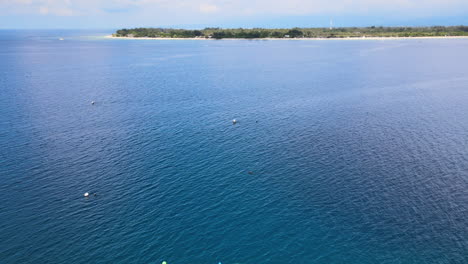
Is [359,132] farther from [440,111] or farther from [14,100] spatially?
[14,100]

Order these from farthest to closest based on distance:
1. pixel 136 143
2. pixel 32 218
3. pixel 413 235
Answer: pixel 136 143, pixel 32 218, pixel 413 235

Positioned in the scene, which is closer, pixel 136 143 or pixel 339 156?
pixel 339 156

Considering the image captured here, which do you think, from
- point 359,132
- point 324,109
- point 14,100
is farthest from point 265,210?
point 14,100

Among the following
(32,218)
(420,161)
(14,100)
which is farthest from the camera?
(14,100)

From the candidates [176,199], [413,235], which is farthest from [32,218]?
[413,235]

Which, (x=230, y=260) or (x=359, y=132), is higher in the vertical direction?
(x=359, y=132)

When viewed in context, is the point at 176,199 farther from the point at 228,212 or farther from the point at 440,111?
the point at 440,111
